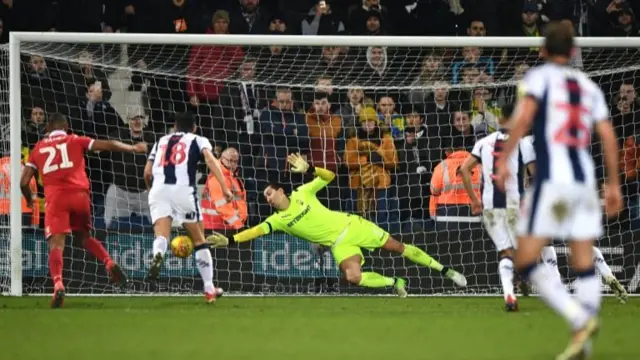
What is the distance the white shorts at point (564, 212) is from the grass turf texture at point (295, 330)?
1.22 meters

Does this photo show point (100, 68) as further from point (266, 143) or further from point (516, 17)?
point (516, 17)

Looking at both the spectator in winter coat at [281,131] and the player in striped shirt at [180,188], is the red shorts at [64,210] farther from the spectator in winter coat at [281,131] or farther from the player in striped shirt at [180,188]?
the spectator in winter coat at [281,131]

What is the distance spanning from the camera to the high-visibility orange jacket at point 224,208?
15.8 m

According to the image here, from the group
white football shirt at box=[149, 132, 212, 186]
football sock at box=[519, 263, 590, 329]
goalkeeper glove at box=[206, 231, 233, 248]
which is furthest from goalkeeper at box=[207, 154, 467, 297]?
football sock at box=[519, 263, 590, 329]

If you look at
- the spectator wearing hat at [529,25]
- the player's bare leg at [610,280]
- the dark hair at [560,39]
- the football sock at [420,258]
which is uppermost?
the spectator wearing hat at [529,25]

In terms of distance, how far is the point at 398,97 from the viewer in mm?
16656

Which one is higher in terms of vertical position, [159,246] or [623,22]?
[623,22]

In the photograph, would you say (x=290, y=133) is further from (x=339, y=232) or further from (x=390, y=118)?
(x=339, y=232)

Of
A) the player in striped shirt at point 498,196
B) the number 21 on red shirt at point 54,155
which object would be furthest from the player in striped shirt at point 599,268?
the number 21 on red shirt at point 54,155

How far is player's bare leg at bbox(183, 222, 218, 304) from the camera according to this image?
13469 mm

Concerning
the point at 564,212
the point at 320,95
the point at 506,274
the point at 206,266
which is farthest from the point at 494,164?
the point at 564,212

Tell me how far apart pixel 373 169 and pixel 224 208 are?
1.89 m

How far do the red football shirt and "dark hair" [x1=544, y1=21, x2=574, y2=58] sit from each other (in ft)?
22.2

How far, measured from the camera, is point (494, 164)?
12781 millimetres
